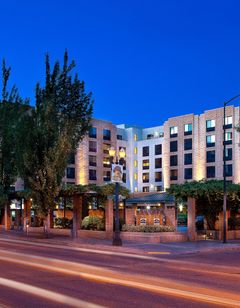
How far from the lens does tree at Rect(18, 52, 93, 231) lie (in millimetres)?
33844

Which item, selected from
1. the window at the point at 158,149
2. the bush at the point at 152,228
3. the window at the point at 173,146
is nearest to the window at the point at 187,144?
the window at the point at 173,146

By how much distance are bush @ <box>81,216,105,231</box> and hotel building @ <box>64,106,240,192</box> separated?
40.5m

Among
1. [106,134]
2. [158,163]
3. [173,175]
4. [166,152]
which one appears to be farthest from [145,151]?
[173,175]

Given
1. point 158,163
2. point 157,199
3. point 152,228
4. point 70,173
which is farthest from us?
point 158,163

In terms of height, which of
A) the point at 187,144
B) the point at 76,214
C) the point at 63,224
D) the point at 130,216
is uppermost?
the point at 187,144

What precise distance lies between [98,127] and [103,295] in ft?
246

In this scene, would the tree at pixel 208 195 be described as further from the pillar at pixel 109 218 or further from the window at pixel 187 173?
the window at pixel 187 173

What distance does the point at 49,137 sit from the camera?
34.1m

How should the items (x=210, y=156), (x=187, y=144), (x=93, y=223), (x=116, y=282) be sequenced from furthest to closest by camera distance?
(x=187, y=144) → (x=210, y=156) → (x=93, y=223) → (x=116, y=282)

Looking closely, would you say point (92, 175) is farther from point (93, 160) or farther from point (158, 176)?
point (158, 176)

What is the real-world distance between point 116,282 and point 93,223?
73.2 ft

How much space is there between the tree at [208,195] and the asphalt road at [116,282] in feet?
38.1

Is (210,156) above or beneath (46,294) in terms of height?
above

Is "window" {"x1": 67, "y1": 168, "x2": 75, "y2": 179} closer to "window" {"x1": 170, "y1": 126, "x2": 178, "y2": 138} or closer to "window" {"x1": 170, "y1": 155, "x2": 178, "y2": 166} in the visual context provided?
"window" {"x1": 170, "y1": 155, "x2": 178, "y2": 166}
